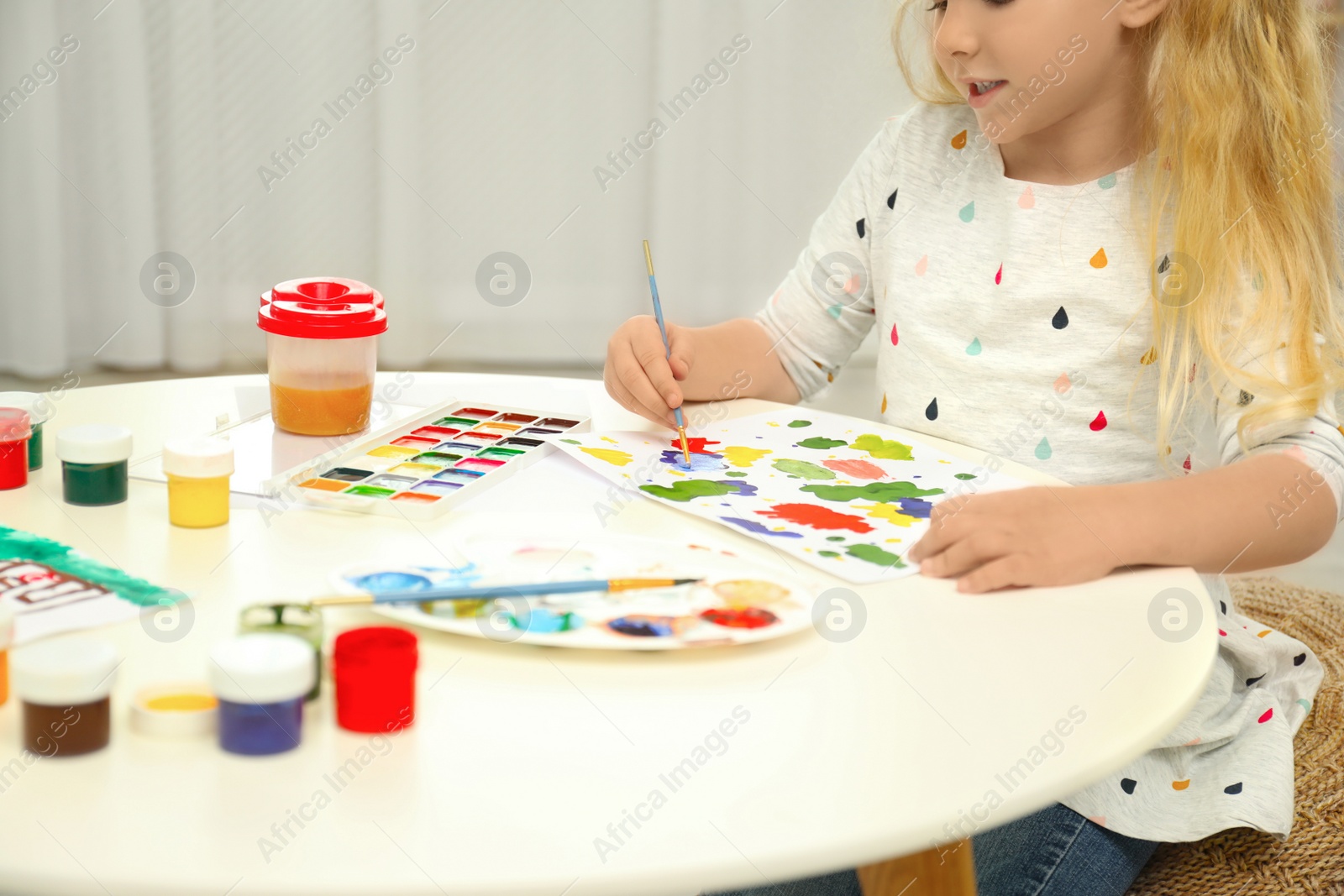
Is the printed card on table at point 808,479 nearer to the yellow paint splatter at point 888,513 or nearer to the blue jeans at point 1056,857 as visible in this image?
the yellow paint splatter at point 888,513

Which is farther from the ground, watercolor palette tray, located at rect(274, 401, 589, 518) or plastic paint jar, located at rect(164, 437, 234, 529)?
plastic paint jar, located at rect(164, 437, 234, 529)

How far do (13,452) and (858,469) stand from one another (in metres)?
0.53

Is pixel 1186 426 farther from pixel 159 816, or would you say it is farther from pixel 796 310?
pixel 159 816

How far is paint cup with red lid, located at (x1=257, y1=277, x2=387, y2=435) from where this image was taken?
848mm

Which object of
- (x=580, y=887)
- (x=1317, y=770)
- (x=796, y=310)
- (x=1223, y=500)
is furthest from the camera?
(x=796, y=310)

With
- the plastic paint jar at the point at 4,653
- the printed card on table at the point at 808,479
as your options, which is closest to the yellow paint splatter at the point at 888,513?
the printed card on table at the point at 808,479

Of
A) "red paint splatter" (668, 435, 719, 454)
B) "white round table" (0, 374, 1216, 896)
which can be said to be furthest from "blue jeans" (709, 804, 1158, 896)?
"red paint splatter" (668, 435, 719, 454)

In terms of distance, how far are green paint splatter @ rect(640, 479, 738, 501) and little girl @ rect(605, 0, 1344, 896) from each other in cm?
12

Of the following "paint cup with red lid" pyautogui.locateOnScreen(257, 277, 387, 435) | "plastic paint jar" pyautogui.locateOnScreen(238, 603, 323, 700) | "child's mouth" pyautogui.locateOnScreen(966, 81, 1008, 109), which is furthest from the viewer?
"child's mouth" pyautogui.locateOnScreen(966, 81, 1008, 109)

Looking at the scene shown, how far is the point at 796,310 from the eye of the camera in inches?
45.0

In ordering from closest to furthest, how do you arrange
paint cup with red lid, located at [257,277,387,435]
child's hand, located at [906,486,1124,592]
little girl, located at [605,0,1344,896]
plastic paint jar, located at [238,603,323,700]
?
1. plastic paint jar, located at [238,603,323,700]
2. child's hand, located at [906,486,1124,592]
3. little girl, located at [605,0,1344,896]
4. paint cup with red lid, located at [257,277,387,435]

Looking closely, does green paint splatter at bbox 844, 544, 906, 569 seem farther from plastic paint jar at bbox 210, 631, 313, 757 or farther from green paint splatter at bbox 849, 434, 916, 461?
plastic paint jar at bbox 210, 631, 313, 757

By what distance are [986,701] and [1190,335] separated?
19.7 inches

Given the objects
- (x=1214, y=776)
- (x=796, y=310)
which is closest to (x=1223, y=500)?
(x=1214, y=776)
